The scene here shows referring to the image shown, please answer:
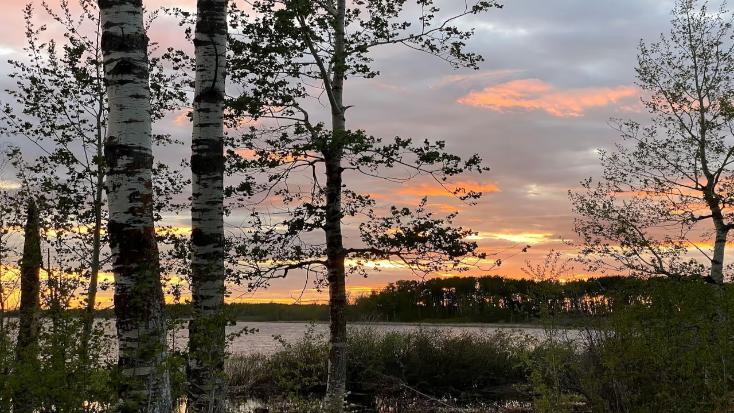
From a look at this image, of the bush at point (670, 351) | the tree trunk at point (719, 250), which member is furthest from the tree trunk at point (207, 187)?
the tree trunk at point (719, 250)

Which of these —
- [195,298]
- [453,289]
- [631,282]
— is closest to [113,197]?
[195,298]

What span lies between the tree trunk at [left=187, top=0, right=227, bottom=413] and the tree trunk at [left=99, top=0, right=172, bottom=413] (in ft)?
5.16

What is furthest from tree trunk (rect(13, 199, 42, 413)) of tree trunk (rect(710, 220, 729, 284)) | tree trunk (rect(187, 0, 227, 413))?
tree trunk (rect(710, 220, 729, 284))

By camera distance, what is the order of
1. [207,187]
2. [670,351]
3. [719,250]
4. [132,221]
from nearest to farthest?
[132,221] < [207,187] < [670,351] < [719,250]

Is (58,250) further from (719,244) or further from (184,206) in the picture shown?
(719,244)

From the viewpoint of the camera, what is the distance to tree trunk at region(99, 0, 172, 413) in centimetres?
549

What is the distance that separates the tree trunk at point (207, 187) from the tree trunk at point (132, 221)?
5.16 ft

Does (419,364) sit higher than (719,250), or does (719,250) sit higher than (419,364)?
(719,250)

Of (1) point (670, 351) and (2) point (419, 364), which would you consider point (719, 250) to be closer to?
(2) point (419, 364)

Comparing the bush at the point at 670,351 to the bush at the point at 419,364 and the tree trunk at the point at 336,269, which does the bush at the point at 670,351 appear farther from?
the bush at the point at 419,364

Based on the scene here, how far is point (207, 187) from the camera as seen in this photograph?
312 inches

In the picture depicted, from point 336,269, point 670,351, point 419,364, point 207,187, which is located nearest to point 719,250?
point 419,364

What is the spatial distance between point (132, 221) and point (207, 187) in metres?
2.29

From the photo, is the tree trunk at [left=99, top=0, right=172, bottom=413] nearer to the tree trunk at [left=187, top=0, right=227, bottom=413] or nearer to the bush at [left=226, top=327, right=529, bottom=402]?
the tree trunk at [left=187, top=0, right=227, bottom=413]
